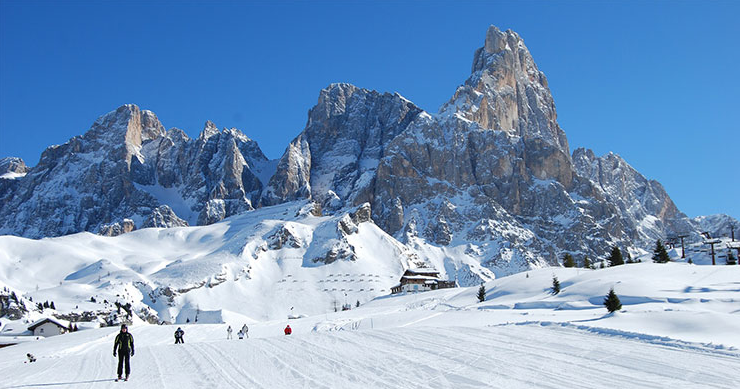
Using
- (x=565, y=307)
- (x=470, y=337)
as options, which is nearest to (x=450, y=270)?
(x=565, y=307)

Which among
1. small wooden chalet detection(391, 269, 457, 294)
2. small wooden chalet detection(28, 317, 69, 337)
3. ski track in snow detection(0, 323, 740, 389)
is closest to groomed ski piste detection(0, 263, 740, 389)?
ski track in snow detection(0, 323, 740, 389)

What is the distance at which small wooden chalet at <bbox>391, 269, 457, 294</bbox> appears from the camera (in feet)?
377

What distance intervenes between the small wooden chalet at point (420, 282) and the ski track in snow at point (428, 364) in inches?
3608

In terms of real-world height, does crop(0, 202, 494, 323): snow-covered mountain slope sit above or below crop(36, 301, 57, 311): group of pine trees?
above

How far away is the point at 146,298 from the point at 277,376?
373 feet

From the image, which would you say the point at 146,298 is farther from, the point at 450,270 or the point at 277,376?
the point at 277,376

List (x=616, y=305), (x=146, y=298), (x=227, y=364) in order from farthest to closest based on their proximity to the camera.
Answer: (x=146, y=298)
(x=616, y=305)
(x=227, y=364)

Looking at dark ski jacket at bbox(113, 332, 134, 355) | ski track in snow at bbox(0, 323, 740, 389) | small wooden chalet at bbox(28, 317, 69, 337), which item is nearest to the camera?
ski track in snow at bbox(0, 323, 740, 389)

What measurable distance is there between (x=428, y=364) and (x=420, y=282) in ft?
359

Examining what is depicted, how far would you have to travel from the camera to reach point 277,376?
14734 mm

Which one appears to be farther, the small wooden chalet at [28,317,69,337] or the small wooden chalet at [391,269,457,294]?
the small wooden chalet at [391,269,457,294]

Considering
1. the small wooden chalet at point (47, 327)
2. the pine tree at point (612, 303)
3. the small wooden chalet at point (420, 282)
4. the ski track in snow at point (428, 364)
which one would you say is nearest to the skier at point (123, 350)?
the ski track in snow at point (428, 364)

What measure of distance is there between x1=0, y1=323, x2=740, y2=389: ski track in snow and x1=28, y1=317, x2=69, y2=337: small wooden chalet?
52879mm

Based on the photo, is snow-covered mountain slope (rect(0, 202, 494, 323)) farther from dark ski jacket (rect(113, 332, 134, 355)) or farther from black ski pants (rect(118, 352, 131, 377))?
black ski pants (rect(118, 352, 131, 377))
